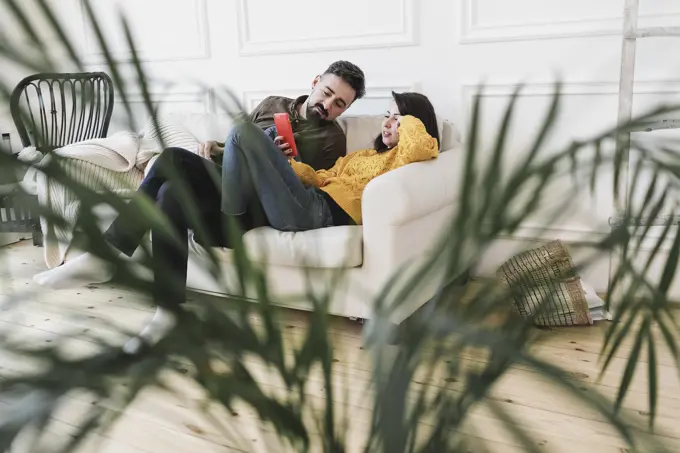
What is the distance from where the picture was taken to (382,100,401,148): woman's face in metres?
2.64

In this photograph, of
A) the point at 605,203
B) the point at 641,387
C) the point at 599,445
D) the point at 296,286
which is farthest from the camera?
the point at 605,203

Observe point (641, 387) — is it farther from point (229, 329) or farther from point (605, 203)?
point (229, 329)

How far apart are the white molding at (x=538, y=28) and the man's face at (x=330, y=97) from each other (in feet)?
1.85

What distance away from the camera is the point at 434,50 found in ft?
9.79

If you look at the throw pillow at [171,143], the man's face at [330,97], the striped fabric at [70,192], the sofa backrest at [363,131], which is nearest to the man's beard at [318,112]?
the man's face at [330,97]

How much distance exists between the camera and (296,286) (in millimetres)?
2459

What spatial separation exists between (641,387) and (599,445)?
360 millimetres

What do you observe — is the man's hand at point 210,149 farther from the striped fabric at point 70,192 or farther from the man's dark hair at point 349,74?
the striped fabric at point 70,192

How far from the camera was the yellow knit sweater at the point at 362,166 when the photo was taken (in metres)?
2.46

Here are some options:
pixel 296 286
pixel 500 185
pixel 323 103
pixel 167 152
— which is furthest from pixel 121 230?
pixel 323 103

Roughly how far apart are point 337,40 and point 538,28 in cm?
94

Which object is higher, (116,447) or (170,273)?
(170,273)

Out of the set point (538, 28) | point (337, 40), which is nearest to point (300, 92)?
point (337, 40)

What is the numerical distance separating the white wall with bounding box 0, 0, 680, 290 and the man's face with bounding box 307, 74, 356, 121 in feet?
1.19
